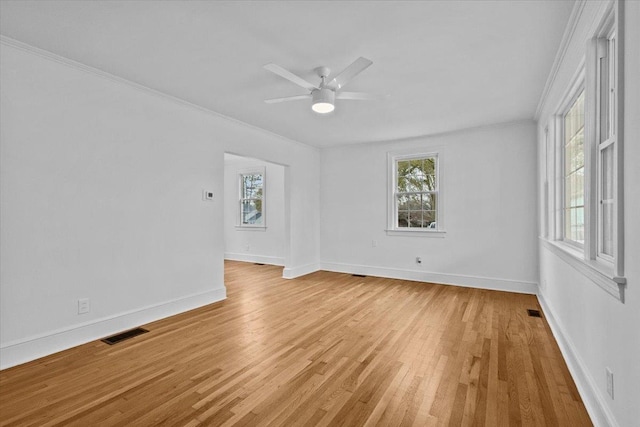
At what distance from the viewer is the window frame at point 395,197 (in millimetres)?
5387

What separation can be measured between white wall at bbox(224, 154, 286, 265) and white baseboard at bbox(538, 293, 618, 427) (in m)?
4.98

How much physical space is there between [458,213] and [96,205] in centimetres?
504

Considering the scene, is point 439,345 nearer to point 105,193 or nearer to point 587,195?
point 587,195

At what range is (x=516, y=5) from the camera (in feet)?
6.79

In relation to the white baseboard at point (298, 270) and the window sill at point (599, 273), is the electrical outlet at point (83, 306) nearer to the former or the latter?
the white baseboard at point (298, 270)

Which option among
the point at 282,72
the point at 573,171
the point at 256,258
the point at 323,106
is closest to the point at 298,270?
the point at 256,258

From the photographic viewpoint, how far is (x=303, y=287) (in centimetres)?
510

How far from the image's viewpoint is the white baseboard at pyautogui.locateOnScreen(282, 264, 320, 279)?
229 inches

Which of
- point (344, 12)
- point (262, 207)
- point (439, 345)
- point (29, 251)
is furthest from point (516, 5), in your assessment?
point (262, 207)

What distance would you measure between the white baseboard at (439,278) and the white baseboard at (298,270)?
27cm

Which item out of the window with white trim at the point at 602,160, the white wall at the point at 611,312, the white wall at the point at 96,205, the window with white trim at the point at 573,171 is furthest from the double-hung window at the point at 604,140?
the white wall at the point at 96,205

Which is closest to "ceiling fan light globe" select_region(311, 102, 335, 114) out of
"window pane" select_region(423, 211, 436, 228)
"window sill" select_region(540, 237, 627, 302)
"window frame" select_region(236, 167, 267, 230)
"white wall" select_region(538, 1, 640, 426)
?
"white wall" select_region(538, 1, 640, 426)

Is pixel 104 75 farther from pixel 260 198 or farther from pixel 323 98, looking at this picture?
pixel 260 198

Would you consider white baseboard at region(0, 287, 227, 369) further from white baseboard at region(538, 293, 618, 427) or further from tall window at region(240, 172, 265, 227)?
white baseboard at region(538, 293, 618, 427)
